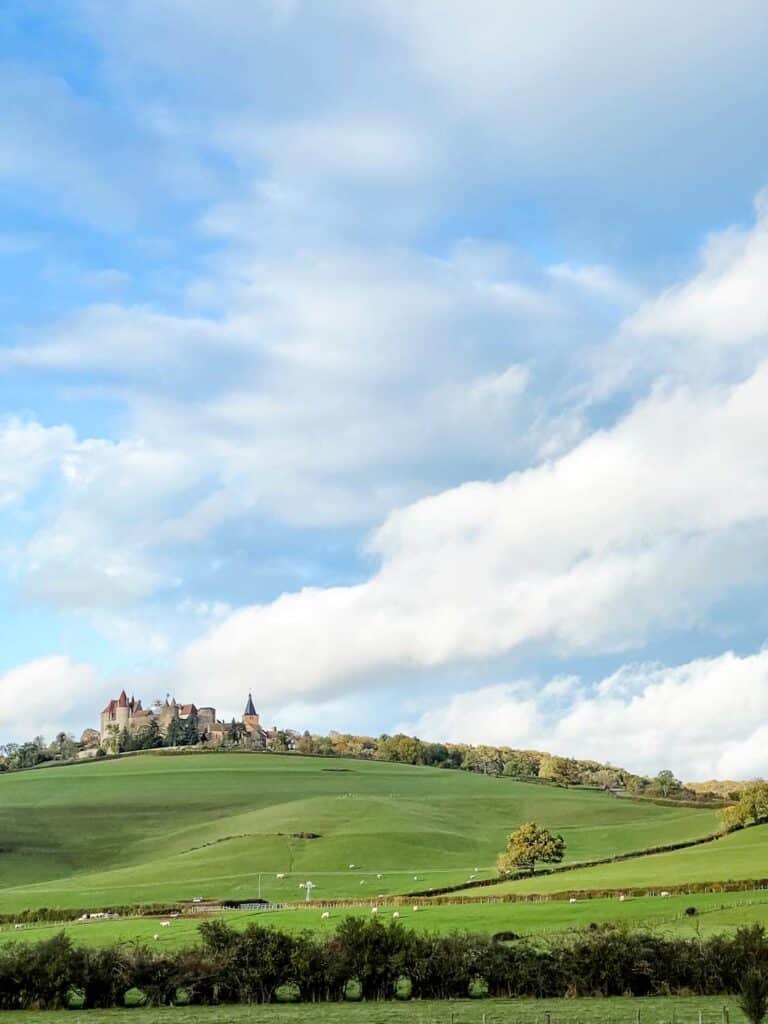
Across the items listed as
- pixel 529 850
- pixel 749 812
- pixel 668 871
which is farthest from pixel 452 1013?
pixel 749 812

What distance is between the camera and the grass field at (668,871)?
10156 centimetres

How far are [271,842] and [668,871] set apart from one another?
181 ft

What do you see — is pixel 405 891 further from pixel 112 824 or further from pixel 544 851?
pixel 112 824

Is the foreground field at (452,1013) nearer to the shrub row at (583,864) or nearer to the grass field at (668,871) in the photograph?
the grass field at (668,871)

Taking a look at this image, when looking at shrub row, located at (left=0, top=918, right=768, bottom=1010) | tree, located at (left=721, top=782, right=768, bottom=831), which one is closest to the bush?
shrub row, located at (left=0, top=918, right=768, bottom=1010)

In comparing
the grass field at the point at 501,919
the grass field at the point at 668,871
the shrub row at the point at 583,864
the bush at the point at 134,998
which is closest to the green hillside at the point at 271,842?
the shrub row at the point at 583,864

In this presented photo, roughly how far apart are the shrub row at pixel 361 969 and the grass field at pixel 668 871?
1551 inches

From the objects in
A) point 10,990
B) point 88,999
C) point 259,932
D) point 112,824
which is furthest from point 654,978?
point 112,824

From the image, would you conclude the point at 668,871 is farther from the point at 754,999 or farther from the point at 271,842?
the point at 754,999

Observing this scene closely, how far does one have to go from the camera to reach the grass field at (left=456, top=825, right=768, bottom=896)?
10156cm

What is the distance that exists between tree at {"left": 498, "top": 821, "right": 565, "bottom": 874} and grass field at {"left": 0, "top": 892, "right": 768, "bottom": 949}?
32.1 m

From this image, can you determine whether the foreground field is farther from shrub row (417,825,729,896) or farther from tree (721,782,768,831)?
tree (721,782,768,831)

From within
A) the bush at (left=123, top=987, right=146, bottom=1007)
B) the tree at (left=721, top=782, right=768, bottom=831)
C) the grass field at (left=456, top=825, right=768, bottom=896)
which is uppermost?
the tree at (left=721, top=782, right=768, bottom=831)

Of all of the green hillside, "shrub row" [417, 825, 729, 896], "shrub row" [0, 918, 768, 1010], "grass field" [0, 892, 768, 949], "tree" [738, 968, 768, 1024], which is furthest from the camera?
the green hillside
